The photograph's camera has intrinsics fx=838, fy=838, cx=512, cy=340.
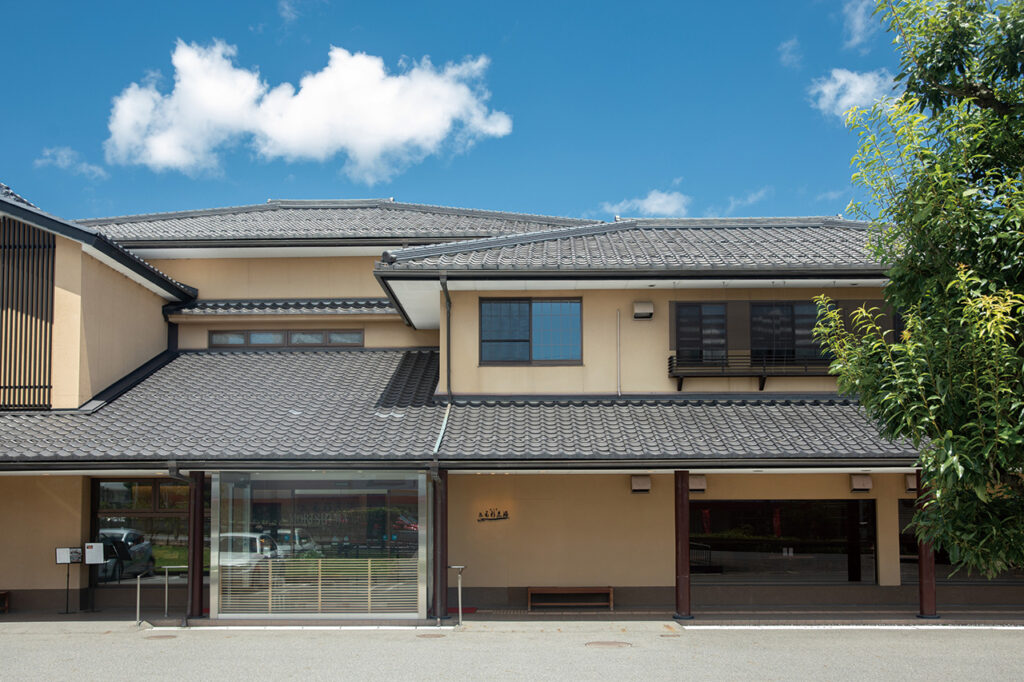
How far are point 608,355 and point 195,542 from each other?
7657 mm

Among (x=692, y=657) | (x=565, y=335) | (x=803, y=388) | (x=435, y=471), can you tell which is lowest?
(x=692, y=657)

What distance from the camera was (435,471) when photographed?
12766mm

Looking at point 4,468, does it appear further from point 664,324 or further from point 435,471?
point 664,324

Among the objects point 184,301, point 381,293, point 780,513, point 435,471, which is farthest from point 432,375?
point 780,513

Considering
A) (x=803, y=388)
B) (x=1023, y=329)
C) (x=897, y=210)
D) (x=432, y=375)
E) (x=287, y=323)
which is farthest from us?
(x=287, y=323)

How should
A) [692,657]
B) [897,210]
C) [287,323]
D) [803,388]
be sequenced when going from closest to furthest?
[897,210]
[692,657]
[803,388]
[287,323]

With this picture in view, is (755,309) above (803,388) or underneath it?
above

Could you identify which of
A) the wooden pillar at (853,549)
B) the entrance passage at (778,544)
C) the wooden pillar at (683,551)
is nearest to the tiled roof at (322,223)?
the entrance passage at (778,544)

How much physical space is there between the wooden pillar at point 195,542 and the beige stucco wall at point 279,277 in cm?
640

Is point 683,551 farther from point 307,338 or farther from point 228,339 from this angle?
point 228,339

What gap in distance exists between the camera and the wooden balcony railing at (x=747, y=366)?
15.0m

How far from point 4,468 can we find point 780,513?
43.6ft

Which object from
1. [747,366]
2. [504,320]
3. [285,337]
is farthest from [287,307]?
[747,366]

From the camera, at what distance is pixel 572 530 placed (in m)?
15.5
